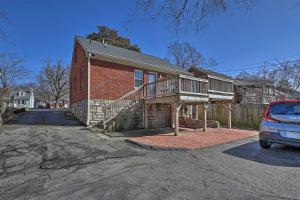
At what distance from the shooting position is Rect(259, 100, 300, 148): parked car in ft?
17.5

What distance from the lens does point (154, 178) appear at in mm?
3668

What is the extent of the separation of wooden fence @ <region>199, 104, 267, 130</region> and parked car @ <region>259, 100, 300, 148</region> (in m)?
6.74

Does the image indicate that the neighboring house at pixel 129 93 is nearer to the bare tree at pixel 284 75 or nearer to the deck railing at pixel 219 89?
the deck railing at pixel 219 89

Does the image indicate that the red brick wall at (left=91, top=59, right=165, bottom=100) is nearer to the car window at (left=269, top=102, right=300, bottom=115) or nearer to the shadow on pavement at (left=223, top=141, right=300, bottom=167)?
the shadow on pavement at (left=223, top=141, right=300, bottom=167)

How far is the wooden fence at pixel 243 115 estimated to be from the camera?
12.2 meters

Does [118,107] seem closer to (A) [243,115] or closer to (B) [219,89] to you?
(B) [219,89]

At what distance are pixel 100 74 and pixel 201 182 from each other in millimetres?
9495

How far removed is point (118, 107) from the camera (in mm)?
11102

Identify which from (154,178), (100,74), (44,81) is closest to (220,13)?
(154,178)

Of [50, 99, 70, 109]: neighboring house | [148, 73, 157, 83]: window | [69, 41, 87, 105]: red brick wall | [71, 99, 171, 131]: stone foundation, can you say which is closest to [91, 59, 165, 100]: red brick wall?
[71, 99, 171, 131]: stone foundation

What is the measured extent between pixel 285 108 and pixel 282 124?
55 cm

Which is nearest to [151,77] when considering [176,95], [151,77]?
[151,77]

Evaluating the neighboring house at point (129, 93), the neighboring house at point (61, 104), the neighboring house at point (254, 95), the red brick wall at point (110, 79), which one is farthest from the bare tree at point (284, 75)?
the neighboring house at point (61, 104)

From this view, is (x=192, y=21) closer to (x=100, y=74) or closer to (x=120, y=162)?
(x=120, y=162)
